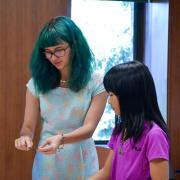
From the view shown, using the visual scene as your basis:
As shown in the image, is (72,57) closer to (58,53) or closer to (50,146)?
(58,53)

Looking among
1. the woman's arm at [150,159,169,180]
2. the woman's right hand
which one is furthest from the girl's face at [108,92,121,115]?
the woman's right hand

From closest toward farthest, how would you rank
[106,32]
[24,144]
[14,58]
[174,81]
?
[24,144] < [14,58] < [174,81] < [106,32]

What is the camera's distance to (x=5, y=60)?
8.45 feet

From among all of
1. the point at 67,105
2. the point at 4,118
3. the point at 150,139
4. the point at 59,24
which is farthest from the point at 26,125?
the point at 4,118

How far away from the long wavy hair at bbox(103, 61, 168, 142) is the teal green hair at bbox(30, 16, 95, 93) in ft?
1.28

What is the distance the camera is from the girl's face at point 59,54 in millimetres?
1570

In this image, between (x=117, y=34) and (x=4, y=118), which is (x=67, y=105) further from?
(x=117, y=34)

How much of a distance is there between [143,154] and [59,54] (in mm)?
587

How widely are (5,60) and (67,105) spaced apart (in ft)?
3.61

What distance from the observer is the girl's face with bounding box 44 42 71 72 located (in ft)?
5.15

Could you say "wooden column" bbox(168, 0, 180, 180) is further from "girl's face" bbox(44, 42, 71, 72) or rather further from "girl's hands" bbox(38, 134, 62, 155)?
"girl's hands" bbox(38, 134, 62, 155)

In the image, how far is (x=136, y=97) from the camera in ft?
4.01

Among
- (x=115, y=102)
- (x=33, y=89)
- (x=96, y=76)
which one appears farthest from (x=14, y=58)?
(x=115, y=102)

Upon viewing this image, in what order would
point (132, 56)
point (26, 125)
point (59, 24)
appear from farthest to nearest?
point (132, 56) < point (26, 125) < point (59, 24)
